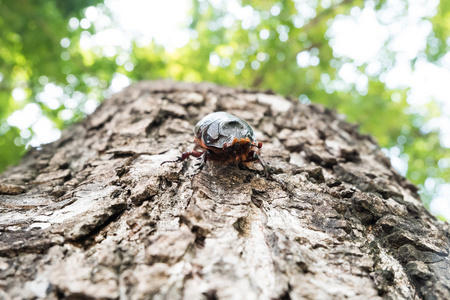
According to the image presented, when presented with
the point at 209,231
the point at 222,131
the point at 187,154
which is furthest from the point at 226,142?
the point at 209,231

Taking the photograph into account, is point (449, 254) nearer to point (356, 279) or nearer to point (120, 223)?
point (356, 279)

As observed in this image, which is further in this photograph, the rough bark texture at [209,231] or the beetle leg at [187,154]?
the beetle leg at [187,154]

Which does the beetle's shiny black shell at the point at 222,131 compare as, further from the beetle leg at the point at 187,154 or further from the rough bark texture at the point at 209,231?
the rough bark texture at the point at 209,231

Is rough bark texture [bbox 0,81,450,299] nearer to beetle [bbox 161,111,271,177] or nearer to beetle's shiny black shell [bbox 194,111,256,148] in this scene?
beetle [bbox 161,111,271,177]

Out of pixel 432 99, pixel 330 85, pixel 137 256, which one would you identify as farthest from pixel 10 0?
pixel 432 99

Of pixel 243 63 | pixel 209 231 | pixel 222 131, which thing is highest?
pixel 243 63

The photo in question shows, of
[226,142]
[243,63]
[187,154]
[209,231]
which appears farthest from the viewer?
[243,63]

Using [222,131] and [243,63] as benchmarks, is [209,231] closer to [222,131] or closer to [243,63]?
[222,131]

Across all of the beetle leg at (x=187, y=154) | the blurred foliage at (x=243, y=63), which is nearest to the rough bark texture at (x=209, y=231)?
the beetle leg at (x=187, y=154)
